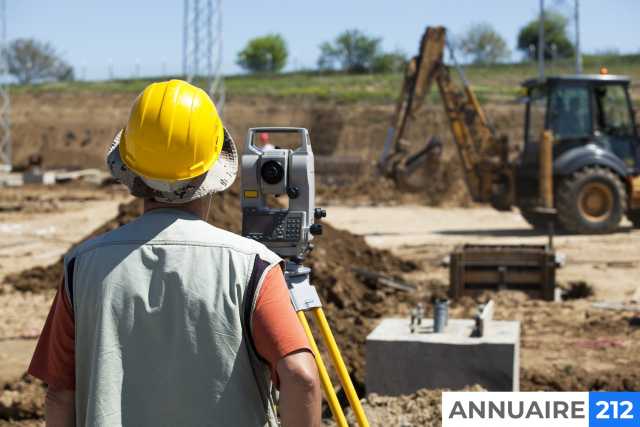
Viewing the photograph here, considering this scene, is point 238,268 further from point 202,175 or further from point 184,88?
point 184,88

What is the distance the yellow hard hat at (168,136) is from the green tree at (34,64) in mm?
82323

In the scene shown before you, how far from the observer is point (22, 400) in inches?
235

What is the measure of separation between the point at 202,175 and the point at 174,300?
31 centimetres

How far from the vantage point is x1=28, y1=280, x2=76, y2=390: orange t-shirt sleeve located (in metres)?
2.11


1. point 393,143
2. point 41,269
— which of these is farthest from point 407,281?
point 393,143

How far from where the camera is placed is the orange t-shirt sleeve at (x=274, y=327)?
195 cm

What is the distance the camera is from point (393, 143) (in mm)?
17391

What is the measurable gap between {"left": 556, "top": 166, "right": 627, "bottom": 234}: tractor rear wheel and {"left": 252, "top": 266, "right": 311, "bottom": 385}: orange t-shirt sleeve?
44.9 feet

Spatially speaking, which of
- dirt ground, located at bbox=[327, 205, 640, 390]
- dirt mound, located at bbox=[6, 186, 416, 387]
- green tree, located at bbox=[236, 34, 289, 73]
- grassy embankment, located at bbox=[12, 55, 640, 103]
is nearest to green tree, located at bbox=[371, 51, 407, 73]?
grassy embankment, located at bbox=[12, 55, 640, 103]

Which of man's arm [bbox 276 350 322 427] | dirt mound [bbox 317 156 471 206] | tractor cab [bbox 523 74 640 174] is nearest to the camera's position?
man's arm [bbox 276 350 322 427]

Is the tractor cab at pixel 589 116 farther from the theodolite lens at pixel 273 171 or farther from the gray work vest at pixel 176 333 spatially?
the gray work vest at pixel 176 333

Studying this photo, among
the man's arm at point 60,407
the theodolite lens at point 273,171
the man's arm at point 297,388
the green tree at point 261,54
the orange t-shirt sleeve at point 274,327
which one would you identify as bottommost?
the man's arm at point 60,407

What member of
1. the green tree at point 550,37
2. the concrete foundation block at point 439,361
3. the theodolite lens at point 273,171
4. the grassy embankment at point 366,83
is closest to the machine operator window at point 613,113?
the concrete foundation block at point 439,361

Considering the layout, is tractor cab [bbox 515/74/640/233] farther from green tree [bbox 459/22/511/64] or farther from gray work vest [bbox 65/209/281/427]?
green tree [bbox 459/22/511/64]
